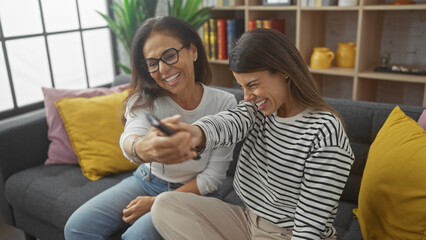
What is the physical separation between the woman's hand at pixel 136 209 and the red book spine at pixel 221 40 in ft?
6.04

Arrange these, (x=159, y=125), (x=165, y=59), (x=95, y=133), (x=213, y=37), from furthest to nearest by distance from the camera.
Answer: (x=213, y=37) < (x=95, y=133) < (x=165, y=59) < (x=159, y=125)

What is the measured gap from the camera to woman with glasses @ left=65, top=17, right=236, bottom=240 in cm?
134

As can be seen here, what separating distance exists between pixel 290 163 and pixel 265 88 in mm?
231

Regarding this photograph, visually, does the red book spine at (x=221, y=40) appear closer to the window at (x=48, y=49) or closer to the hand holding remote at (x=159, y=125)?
the window at (x=48, y=49)

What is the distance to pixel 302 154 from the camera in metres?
1.08

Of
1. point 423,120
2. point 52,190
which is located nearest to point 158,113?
point 52,190

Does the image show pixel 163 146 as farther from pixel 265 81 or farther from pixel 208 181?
pixel 208 181

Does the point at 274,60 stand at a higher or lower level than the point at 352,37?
higher

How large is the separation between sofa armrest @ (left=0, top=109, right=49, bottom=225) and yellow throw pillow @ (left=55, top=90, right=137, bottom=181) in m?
0.18

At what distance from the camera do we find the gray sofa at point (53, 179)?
1.57m

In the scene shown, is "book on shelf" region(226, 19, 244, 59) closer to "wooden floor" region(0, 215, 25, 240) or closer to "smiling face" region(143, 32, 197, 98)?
"smiling face" region(143, 32, 197, 98)

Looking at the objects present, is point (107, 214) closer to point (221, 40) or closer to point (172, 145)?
point (172, 145)

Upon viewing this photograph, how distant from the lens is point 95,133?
191cm

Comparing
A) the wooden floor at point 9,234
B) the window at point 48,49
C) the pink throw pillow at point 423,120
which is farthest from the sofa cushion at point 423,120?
the window at point 48,49
